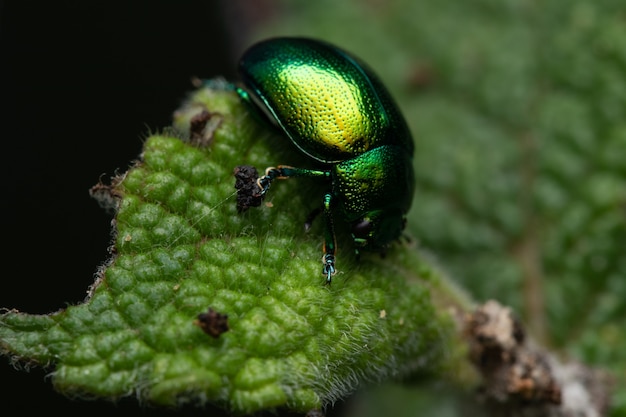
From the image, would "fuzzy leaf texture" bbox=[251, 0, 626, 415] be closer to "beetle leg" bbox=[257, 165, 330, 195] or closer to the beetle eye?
the beetle eye

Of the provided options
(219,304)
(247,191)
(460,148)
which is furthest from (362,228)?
(460,148)

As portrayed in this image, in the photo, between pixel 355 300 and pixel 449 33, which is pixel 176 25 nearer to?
pixel 449 33

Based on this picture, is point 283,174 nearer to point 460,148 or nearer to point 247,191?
point 247,191

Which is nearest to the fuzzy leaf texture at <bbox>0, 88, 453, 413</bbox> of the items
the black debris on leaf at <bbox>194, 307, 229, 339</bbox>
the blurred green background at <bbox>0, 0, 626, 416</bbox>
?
the black debris on leaf at <bbox>194, 307, 229, 339</bbox>

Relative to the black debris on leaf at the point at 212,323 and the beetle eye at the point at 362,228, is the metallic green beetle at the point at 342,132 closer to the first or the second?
the beetle eye at the point at 362,228

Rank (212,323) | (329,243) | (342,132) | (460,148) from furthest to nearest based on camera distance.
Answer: (460,148) < (342,132) < (329,243) < (212,323)

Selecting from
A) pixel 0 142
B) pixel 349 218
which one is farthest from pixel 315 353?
pixel 0 142

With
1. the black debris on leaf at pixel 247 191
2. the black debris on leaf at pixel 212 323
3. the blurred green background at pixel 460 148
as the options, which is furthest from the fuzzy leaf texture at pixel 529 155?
the black debris on leaf at pixel 212 323
